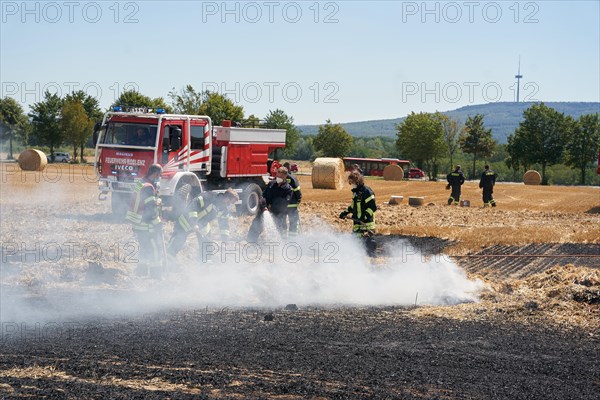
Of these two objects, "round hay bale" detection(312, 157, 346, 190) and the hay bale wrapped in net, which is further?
"round hay bale" detection(312, 157, 346, 190)

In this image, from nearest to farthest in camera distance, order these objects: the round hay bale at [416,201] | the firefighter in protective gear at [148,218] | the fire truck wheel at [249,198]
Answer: the firefighter in protective gear at [148,218] → the fire truck wheel at [249,198] → the round hay bale at [416,201]

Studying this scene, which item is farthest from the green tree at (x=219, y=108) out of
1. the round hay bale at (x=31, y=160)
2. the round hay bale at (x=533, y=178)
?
the round hay bale at (x=533, y=178)

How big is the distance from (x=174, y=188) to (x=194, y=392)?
13.0 metres

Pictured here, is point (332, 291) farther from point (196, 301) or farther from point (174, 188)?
point (174, 188)

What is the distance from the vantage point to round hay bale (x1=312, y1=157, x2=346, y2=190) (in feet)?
140

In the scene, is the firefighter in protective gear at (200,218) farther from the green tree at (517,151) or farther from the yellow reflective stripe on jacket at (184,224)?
the green tree at (517,151)

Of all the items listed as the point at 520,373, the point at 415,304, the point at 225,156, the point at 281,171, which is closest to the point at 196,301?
the point at 415,304

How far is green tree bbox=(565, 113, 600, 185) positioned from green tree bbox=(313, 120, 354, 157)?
29.7 m

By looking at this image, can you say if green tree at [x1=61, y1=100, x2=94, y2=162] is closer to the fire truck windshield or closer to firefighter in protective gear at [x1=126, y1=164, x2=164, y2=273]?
the fire truck windshield

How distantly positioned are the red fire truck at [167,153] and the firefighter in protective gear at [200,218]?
230 inches

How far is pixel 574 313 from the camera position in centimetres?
1114

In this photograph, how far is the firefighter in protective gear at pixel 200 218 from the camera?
1325 cm

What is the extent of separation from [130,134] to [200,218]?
24.2 feet

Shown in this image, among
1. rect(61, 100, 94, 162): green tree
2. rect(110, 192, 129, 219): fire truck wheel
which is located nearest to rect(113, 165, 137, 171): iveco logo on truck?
rect(110, 192, 129, 219): fire truck wheel
